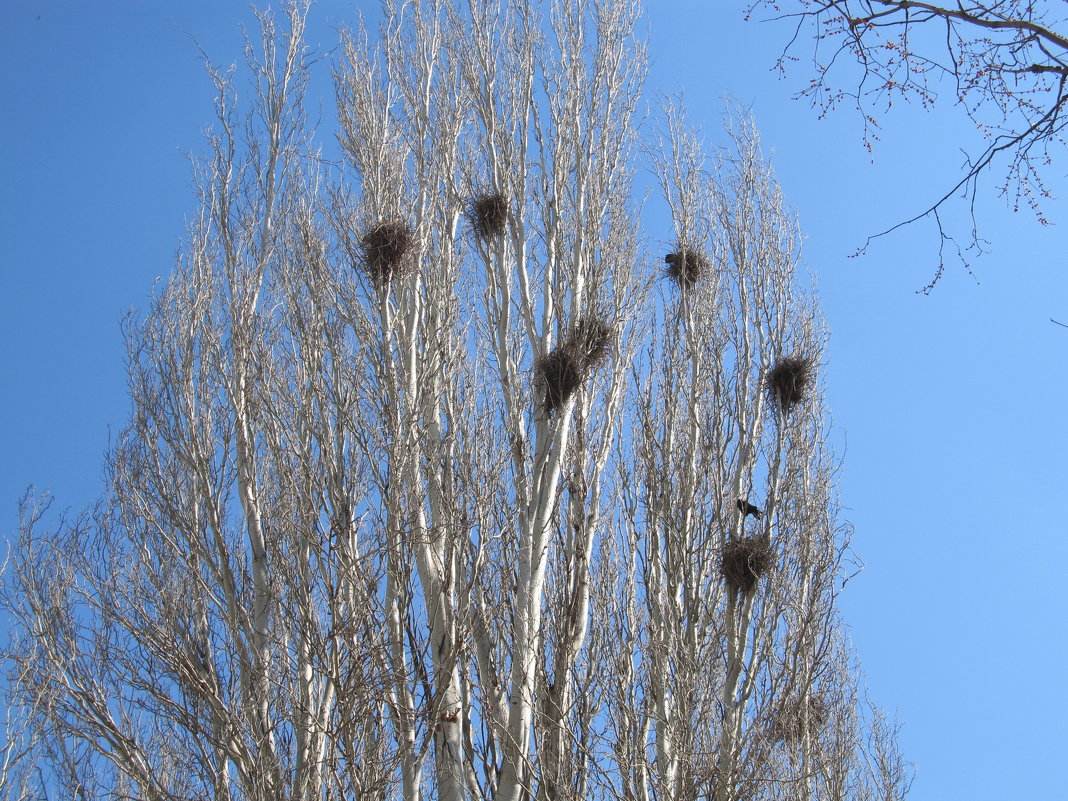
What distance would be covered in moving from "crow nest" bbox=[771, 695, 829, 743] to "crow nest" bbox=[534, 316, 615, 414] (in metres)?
2.33

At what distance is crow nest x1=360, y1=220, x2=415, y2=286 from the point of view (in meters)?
6.79

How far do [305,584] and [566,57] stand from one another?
4416mm

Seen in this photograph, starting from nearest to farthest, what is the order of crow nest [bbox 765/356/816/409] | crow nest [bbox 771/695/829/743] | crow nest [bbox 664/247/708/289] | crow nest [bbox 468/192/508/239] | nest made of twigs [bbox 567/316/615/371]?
crow nest [bbox 771/695/829/743], nest made of twigs [bbox 567/316/615/371], crow nest [bbox 468/192/508/239], crow nest [bbox 765/356/816/409], crow nest [bbox 664/247/708/289]

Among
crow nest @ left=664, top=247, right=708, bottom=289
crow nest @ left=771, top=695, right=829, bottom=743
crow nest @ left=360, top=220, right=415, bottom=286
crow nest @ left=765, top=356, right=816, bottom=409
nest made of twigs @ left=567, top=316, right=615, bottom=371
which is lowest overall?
crow nest @ left=771, top=695, right=829, bottom=743

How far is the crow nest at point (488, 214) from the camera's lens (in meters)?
7.13

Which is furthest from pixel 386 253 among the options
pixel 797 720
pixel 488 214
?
pixel 797 720

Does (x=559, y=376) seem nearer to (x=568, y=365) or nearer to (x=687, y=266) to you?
(x=568, y=365)

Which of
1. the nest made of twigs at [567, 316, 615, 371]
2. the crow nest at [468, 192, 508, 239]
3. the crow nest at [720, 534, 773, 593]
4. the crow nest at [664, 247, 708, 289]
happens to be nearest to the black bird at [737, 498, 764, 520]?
the crow nest at [720, 534, 773, 593]

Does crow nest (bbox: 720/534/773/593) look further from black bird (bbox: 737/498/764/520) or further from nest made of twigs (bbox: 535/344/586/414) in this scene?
nest made of twigs (bbox: 535/344/586/414)

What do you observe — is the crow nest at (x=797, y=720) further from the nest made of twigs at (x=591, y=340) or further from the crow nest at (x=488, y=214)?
the crow nest at (x=488, y=214)

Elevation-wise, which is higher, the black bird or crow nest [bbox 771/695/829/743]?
the black bird

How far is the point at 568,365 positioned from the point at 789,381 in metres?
2.16

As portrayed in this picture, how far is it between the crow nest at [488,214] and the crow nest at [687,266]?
5.92 feet

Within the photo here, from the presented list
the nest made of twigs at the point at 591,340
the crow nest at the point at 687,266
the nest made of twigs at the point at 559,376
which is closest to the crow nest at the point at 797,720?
the nest made of twigs at the point at 559,376
